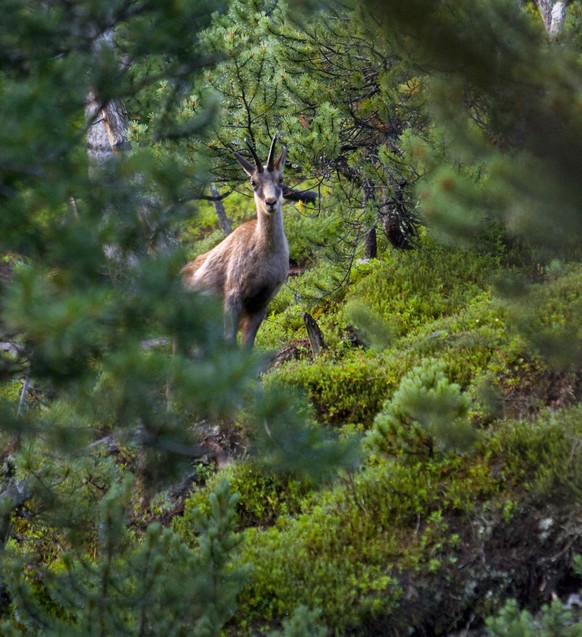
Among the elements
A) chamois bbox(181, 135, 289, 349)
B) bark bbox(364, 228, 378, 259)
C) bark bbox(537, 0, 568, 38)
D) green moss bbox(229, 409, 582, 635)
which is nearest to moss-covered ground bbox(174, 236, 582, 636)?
green moss bbox(229, 409, 582, 635)

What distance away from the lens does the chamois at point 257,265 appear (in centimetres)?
1079

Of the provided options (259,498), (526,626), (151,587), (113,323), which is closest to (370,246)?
(259,498)

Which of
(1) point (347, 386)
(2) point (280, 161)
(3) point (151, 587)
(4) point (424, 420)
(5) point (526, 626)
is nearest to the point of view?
(5) point (526, 626)

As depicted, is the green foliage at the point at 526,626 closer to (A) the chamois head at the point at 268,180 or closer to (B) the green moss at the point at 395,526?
(B) the green moss at the point at 395,526

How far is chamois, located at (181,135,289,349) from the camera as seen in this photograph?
10789mm

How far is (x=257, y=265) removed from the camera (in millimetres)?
10844

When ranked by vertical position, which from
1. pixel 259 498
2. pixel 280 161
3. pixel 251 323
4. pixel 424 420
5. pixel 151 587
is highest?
pixel 280 161

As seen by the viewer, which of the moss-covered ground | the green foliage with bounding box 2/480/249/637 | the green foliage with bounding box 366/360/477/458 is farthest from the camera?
the green foliage with bounding box 366/360/477/458

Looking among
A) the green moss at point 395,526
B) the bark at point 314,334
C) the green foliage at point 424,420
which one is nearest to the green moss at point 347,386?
the bark at point 314,334

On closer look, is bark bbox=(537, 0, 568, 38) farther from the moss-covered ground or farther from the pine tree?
the pine tree

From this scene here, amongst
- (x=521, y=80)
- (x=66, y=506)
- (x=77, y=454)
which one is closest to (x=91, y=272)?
(x=77, y=454)

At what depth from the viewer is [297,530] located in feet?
24.8

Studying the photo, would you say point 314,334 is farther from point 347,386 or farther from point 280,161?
point 280,161

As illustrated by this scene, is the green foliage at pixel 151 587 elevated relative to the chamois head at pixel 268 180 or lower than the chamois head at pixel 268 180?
lower
